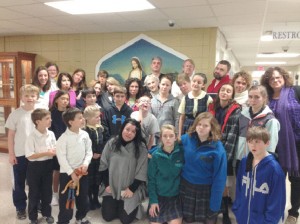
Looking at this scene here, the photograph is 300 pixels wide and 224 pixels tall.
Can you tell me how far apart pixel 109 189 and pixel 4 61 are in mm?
4404

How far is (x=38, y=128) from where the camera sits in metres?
2.39

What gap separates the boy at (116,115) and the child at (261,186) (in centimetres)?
140

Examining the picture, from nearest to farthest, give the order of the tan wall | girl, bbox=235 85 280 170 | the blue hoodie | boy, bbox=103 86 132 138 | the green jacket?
1. the blue hoodie
2. girl, bbox=235 85 280 170
3. the green jacket
4. boy, bbox=103 86 132 138
5. the tan wall

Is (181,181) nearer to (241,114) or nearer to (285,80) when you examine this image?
(241,114)

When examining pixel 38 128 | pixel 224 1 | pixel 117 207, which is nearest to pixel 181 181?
pixel 117 207

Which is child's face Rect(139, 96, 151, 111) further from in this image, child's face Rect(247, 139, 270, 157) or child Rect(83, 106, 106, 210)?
child's face Rect(247, 139, 270, 157)

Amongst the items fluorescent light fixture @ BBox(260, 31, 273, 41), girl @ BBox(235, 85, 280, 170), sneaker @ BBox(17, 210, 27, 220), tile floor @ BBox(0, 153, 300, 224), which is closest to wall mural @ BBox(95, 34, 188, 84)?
fluorescent light fixture @ BBox(260, 31, 273, 41)

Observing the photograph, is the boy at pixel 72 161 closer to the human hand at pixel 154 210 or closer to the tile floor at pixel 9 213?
the tile floor at pixel 9 213

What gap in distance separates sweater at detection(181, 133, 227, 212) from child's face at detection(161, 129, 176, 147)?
0.46ft

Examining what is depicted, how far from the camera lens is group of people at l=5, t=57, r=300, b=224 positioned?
2.31 m

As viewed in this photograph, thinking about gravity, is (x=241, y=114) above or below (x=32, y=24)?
below

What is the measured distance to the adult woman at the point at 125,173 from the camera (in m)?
2.58

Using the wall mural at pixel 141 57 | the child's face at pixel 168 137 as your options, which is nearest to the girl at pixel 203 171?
the child's face at pixel 168 137

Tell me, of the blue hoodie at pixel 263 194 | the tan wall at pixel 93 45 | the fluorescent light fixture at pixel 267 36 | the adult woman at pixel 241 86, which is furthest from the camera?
the fluorescent light fixture at pixel 267 36
